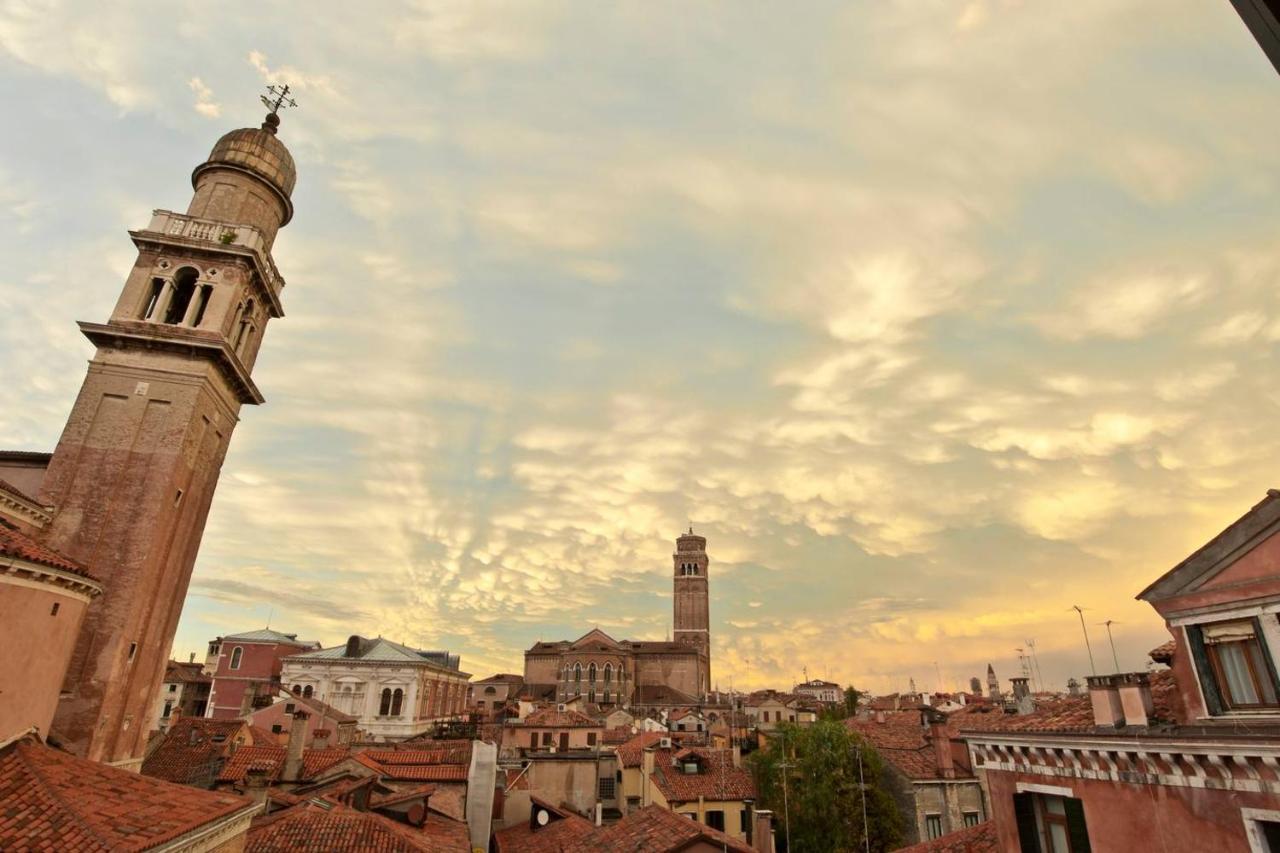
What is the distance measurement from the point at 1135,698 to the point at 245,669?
259ft

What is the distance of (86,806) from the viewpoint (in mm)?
9859

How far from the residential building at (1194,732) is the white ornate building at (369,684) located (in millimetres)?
60081

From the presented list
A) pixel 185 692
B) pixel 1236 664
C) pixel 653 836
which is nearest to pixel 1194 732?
pixel 1236 664

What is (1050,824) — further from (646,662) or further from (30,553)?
(646,662)

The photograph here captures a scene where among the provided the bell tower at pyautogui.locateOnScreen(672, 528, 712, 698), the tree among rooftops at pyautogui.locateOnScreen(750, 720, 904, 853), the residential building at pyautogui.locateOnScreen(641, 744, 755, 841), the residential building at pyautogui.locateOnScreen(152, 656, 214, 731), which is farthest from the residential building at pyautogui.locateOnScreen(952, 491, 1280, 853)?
the bell tower at pyautogui.locateOnScreen(672, 528, 712, 698)

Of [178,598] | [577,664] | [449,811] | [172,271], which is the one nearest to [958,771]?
[449,811]

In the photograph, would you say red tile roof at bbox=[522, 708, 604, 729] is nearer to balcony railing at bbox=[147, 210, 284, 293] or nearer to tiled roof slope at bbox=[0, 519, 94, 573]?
balcony railing at bbox=[147, 210, 284, 293]

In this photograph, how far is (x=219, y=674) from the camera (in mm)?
67062

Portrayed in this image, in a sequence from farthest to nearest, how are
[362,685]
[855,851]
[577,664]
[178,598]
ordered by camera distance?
1. [577,664]
2. [362,685]
3. [855,851]
4. [178,598]

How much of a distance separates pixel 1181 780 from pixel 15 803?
16.7 metres

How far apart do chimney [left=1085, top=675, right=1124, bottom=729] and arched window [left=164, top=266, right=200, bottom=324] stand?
27088mm

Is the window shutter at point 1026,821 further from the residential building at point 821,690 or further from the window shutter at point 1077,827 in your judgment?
the residential building at point 821,690

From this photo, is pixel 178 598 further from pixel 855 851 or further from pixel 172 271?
pixel 855 851

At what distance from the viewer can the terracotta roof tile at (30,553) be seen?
1155 cm
